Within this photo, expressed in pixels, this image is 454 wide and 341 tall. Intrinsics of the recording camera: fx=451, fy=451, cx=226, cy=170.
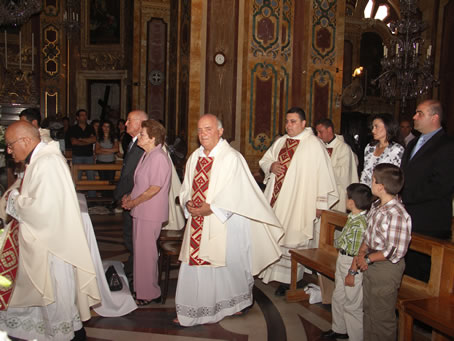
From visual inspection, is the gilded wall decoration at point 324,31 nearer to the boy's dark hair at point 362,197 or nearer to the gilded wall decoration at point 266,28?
the gilded wall decoration at point 266,28

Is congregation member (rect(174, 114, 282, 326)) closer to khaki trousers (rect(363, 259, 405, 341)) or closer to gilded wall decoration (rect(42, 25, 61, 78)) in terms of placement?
khaki trousers (rect(363, 259, 405, 341))

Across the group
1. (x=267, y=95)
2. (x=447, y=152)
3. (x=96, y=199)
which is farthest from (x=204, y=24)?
(x=447, y=152)

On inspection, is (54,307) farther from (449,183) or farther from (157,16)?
(157,16)

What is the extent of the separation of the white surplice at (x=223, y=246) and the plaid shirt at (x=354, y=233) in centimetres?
81

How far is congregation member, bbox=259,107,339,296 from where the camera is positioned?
16.3 feet

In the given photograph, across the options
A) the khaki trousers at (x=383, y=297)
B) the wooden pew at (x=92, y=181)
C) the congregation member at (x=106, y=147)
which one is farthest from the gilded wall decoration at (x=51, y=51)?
the khaki trousers at (x=383, y=297)

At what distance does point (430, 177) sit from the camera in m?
3.71

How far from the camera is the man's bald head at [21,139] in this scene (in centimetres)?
330

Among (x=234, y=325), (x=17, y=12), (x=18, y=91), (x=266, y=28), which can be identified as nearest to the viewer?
(x=234, y=325)

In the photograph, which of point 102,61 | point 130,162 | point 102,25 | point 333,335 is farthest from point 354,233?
point 102,25

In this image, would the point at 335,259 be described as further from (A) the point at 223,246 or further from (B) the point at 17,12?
(B) the point at 17,12

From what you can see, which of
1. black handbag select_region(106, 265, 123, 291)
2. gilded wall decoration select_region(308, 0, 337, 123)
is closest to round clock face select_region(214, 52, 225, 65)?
gilded wall decoration select_region(308, 0, 337, 123)

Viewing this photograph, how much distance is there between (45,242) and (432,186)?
3052 millimetres

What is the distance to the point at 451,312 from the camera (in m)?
3.08
